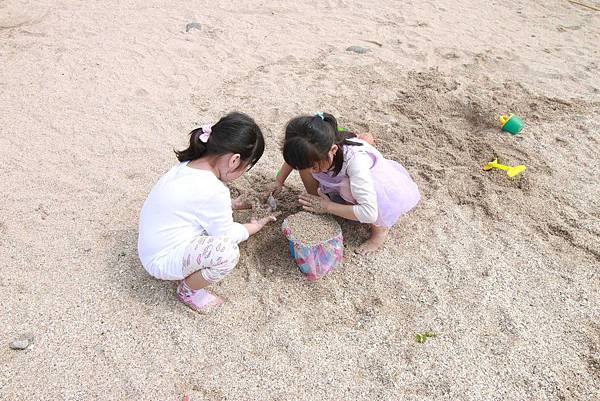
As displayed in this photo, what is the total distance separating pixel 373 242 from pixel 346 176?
0.43 metres

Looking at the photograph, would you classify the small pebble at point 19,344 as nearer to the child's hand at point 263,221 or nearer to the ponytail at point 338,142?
the child's hand at point 263,221

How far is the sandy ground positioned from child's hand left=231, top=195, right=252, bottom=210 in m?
0.21

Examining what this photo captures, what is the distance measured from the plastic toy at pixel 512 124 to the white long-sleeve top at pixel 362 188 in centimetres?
168

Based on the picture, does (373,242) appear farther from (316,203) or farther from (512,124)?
(512,124)

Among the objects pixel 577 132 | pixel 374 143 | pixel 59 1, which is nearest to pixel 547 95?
pixel 577 132

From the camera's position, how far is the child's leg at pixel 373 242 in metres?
2.57

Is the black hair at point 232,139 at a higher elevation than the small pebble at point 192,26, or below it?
higher

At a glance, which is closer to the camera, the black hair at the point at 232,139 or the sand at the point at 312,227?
the black hair at the point at 232,139

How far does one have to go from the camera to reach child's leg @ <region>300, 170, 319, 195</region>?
8.64 feet

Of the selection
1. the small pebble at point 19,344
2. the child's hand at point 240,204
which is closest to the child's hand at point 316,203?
the child's hand at point 240,204

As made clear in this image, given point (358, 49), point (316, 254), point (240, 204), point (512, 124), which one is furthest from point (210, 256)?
point (358, 49)

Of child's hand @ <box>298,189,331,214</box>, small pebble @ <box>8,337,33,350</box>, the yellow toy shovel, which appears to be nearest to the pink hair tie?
child's hand @ <box>298,189,331,214</box>

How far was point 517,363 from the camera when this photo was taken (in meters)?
2.05

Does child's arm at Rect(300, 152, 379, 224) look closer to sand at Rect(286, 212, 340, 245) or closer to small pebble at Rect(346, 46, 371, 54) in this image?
sand at Rect(286, 212, 340, 245)
